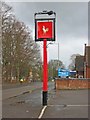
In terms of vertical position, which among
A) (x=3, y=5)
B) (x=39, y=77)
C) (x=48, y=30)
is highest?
(x=3, y=5)

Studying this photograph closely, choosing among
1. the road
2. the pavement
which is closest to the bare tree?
the pavement

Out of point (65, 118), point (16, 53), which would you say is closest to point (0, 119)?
point (65, 118)

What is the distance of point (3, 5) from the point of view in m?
57.2

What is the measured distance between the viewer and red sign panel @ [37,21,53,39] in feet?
67.1

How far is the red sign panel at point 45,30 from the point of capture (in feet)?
67.1

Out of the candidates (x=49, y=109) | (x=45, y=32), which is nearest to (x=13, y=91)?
(x=45, y=32)

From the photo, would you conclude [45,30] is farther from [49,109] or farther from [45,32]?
[49,109]

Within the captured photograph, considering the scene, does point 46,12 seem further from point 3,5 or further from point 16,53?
point 16,53

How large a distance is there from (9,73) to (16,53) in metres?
7.24

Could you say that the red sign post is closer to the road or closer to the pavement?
the road

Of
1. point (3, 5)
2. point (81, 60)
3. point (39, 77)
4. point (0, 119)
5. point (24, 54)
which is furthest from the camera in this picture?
point (39, 77)

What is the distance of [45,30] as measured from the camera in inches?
812

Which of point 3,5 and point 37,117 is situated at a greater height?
point 3,5

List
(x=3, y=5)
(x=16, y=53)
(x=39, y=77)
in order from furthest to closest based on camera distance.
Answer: (x=39, y=77) < (x=16, y=53) < (x=3, y=5)
